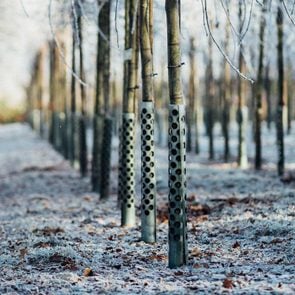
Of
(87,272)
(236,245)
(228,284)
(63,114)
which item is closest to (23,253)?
(87,272)

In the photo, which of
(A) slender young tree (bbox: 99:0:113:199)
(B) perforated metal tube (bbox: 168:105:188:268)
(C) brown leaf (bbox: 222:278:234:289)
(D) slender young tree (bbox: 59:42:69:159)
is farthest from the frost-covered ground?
(D) slender young tree (bbox: 59:42:69:159)

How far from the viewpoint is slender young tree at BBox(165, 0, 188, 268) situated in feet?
22.9

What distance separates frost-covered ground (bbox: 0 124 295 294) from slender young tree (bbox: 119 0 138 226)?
1.32 feet

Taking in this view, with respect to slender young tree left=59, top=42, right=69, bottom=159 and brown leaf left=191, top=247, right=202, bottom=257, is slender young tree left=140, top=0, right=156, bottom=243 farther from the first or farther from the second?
slender young tree left=59, top=42, right=69, bottom=159

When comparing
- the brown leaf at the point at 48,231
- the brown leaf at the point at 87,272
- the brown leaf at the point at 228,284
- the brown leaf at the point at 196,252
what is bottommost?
the brown leaf at the point at 48,231

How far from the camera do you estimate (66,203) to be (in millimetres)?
14016

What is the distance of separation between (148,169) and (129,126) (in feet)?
6.69

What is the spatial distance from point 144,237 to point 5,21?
22532 mm

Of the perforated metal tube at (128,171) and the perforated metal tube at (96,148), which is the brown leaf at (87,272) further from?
the perforated metal tube at (96,148)

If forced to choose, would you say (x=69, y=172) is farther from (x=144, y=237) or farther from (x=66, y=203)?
(x=144, y=237)

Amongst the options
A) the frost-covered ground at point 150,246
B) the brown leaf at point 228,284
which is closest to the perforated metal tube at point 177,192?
the frost-covered ground at point 150,246

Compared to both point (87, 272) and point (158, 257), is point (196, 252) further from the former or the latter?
point (87, 272)

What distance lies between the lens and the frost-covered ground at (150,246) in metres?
6.27

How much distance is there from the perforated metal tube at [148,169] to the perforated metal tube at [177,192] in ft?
4.40
